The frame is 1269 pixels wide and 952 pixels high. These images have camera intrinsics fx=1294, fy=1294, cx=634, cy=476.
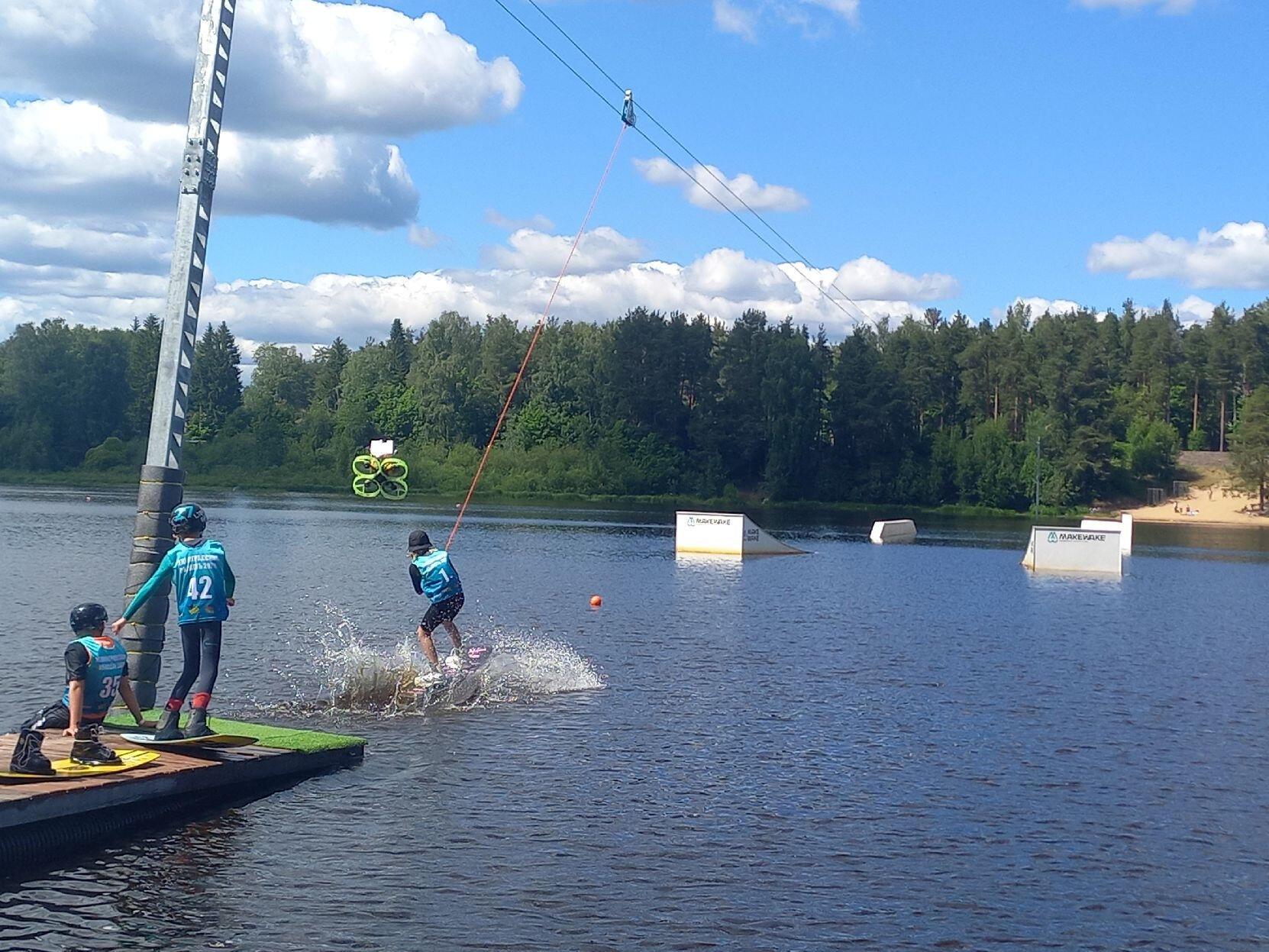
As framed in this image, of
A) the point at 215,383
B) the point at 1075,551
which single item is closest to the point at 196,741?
the point at 1075,551

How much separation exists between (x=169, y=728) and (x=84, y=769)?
1429 mm

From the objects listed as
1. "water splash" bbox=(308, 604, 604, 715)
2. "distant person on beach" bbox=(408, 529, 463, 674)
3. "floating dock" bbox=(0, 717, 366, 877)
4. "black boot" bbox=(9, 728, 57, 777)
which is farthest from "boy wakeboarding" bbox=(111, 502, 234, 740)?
"distant person on beach" bbox=(408, 529, 463, 674)

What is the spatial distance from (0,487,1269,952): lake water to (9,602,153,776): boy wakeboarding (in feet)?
3.02

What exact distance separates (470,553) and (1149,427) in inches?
4345

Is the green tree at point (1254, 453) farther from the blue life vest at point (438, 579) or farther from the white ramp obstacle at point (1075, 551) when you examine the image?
the blue life vest at point (438, 579)

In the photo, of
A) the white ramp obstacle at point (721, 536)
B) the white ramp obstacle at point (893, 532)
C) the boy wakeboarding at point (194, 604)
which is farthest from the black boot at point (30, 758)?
the white ramp obstacle at point (893, 532)

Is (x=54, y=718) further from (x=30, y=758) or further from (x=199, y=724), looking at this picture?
(x=199, y=724)

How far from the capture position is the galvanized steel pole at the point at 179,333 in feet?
45.0

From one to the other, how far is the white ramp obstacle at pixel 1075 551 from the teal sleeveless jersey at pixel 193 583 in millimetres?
44868

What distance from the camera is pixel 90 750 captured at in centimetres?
1155

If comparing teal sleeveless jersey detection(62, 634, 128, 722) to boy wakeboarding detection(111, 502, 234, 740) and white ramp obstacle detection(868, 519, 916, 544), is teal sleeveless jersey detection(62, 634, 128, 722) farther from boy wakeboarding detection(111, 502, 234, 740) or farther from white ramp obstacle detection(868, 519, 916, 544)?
white ramp obstacle detection(868, 519, 916, 544)

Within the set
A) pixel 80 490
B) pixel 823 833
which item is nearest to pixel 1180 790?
pixel 823 833

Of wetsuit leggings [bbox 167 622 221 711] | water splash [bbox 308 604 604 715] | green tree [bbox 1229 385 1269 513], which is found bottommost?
water splash [bbox 308 604 604 715]

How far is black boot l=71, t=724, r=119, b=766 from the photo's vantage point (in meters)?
11.5
